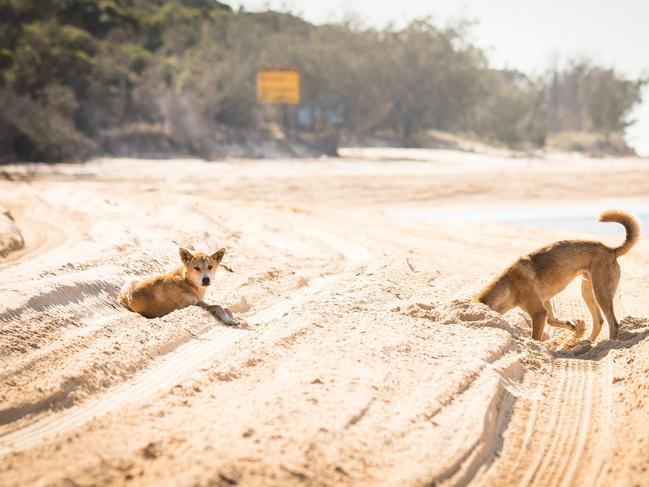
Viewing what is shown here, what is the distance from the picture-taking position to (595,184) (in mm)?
28359

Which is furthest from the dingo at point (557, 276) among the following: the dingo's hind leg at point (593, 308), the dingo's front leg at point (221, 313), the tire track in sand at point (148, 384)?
the dingo's front leg at point (221, 313)

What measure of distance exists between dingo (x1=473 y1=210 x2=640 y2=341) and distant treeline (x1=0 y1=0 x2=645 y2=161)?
77.5ft

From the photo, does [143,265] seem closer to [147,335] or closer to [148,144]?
[147,335]

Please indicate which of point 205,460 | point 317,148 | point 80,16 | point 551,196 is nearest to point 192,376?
point 205,460

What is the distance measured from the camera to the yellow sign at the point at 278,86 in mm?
44281

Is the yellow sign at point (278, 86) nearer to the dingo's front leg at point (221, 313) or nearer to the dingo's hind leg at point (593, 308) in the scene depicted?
the dingo's front leg at point (221, 313)

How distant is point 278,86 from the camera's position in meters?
45.8

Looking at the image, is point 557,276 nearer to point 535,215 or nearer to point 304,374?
point 304,374

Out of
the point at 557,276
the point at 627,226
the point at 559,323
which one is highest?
the point at 627,226

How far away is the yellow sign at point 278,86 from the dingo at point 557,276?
36.3 m

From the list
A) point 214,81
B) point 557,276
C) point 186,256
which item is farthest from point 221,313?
point 214,81

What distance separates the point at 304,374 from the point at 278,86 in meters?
41.0

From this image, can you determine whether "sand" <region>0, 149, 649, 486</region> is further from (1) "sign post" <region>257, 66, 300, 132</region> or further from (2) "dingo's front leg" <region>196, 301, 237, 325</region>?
(1) "sign post" <region>257, 66, 300, 132</region>

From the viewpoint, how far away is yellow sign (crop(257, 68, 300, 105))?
44.3 metres
